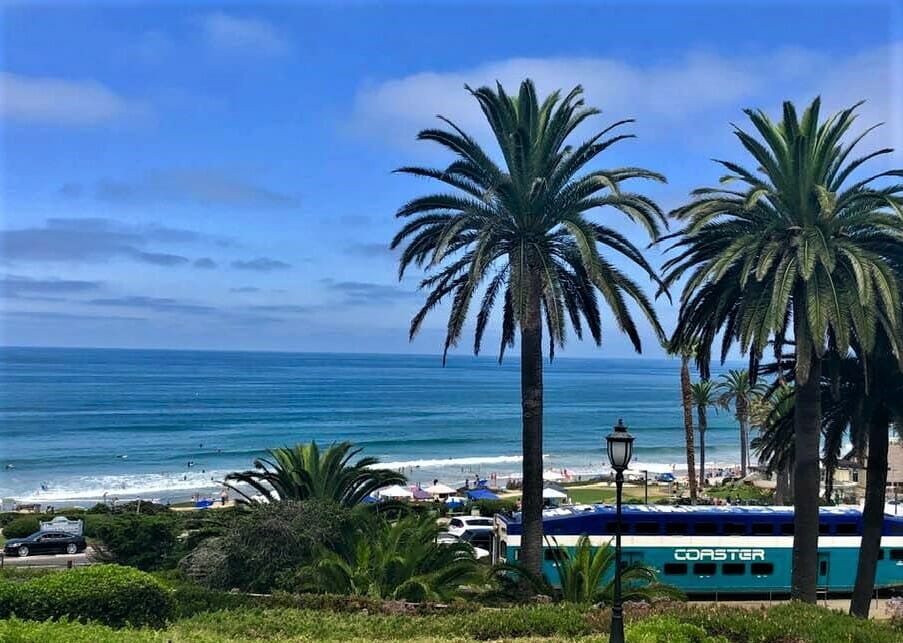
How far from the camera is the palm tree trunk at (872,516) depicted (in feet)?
59.5

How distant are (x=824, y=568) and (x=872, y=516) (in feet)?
27.9

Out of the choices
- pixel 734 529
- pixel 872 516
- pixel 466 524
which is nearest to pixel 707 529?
pixel 734 529

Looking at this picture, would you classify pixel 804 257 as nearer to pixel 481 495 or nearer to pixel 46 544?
pixel 46 544

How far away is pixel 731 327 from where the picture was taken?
18.8 m

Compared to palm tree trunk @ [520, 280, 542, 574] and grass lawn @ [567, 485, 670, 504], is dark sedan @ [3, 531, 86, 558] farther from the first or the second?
grass lawn @ [567, 485, 670, 504]

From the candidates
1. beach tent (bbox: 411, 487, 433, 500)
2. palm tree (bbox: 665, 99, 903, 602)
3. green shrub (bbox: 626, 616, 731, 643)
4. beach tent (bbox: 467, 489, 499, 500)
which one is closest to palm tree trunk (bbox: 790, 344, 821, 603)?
palm tree (bbox: 665, 99, 903, 602)

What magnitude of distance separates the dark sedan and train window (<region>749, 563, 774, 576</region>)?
2751cm

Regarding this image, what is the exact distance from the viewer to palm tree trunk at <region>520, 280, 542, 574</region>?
1692 centimetres

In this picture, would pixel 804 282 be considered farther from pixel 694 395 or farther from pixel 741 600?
pixel 694 395

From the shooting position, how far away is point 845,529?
26078 millimetres

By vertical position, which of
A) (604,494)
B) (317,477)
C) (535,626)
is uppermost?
(317,477)

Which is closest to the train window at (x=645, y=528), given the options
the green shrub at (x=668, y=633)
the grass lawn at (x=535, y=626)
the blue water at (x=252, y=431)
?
the grass lawn at (x=535, y=626)

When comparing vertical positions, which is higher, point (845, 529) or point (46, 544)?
point (845, 529)

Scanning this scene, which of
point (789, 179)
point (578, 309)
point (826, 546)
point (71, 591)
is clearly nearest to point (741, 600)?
point (826, 546)
